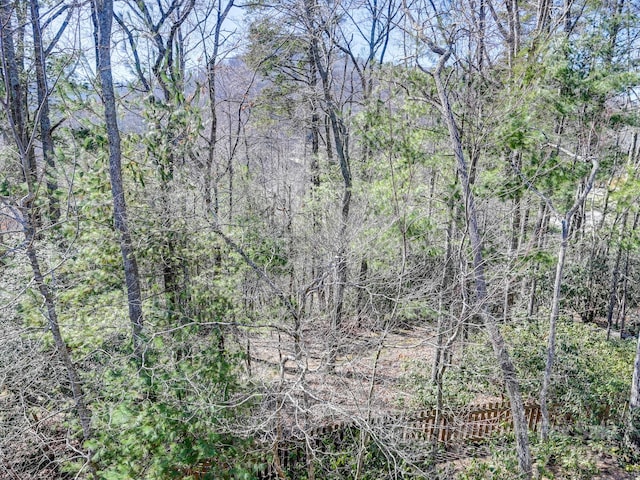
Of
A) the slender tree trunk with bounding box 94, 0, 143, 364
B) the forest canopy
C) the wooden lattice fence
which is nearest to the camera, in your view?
the forest canopy

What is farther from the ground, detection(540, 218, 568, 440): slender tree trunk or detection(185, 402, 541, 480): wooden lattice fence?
detection(540, 218, 568, 440): slender tree trunk

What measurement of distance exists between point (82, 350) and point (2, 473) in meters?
1.44

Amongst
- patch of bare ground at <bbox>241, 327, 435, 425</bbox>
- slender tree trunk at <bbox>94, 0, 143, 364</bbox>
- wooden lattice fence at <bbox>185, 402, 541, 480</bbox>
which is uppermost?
slender tree trunk at <bbox>94, 0, 143, 364</bbox>

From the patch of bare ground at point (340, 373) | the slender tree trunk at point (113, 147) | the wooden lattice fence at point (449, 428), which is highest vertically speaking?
the slender tree trunk at point (113, 147)

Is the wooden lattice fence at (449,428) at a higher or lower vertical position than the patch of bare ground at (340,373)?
lower

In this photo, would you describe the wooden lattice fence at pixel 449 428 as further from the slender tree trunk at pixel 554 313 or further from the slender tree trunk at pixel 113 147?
the slender tree trunk at pixel 113 147

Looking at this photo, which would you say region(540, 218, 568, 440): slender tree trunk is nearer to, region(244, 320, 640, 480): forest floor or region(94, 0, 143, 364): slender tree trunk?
region(244, 320, 640, 480): forest floor

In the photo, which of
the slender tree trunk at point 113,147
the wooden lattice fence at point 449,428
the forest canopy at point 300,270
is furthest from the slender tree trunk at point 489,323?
the slender tree trunk at point 113,147

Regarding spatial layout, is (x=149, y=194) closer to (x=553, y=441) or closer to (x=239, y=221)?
(x=239, y=221)

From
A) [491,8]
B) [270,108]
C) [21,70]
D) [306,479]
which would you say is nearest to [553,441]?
[306,479]

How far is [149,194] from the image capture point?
5.95 meters

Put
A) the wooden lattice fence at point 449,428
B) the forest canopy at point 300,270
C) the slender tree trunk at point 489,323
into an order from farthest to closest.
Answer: the wooden lattice fence at point 449,428
the slender tree trunk at point 489,323
the forest canopy at point 300,270

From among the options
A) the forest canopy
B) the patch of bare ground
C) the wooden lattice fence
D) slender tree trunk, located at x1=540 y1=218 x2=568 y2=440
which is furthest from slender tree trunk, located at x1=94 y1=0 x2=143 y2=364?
slender tree trunk, located at x1=540 y1=218 x2=568 y2=440

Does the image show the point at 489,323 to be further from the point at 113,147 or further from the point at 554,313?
the point at 113,147
